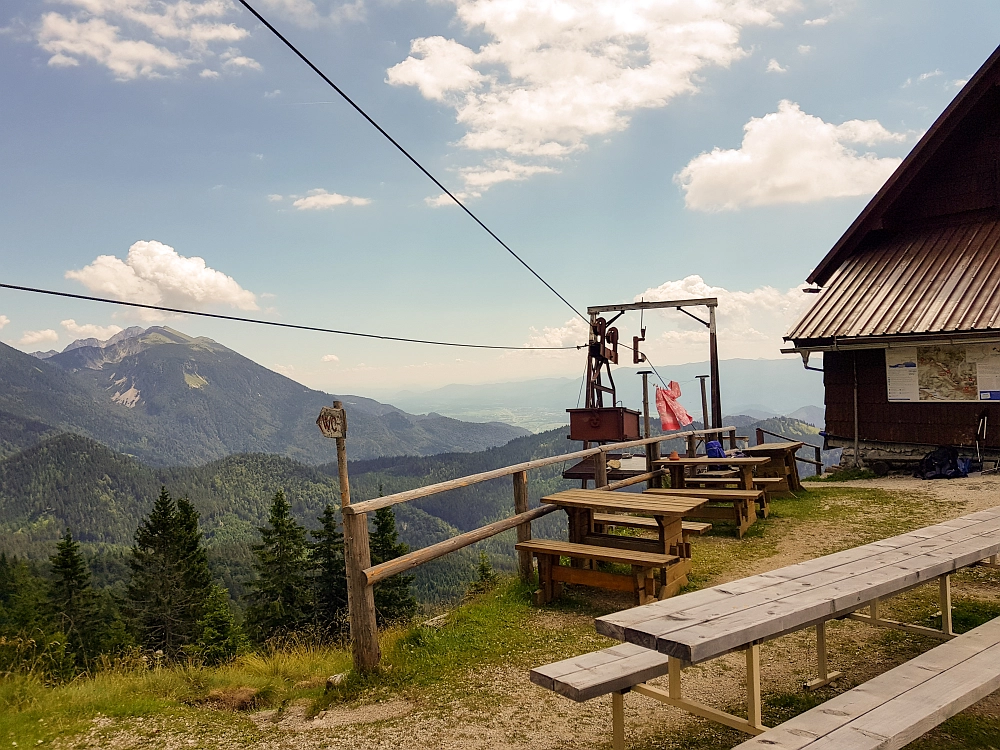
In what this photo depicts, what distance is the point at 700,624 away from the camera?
319 centimetres

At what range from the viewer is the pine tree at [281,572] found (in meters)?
43.9

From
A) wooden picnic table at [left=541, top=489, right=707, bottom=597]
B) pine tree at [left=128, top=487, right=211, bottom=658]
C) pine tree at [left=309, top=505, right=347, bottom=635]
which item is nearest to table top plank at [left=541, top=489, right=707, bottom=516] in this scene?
wooden picnic table at [left=541, top=489, right=707, bottom=597]

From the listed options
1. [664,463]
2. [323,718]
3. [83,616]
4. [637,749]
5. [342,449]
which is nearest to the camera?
[637,749]

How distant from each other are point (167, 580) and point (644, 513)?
166 feet

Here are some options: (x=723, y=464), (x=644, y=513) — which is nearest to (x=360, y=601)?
(x=644, y=513)

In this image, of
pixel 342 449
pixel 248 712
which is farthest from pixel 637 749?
pixel 342 449

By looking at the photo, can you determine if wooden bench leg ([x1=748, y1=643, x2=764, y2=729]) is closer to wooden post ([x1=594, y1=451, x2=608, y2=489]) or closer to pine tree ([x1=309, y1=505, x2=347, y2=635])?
wooden post ([x1=594, y1=451, x2=608, y2=489])

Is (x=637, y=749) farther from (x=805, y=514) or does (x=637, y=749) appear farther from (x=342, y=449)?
(x=805, y=514)

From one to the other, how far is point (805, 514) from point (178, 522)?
4890 cm

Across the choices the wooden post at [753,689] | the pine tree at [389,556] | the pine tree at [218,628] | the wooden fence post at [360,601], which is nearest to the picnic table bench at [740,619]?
the wooden post at [753,689]

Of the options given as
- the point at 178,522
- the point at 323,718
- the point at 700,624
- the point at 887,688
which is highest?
the point at 700,624

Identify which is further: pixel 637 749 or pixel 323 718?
pixel 323 718

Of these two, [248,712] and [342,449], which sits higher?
[342,449]

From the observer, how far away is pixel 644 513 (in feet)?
22.8
